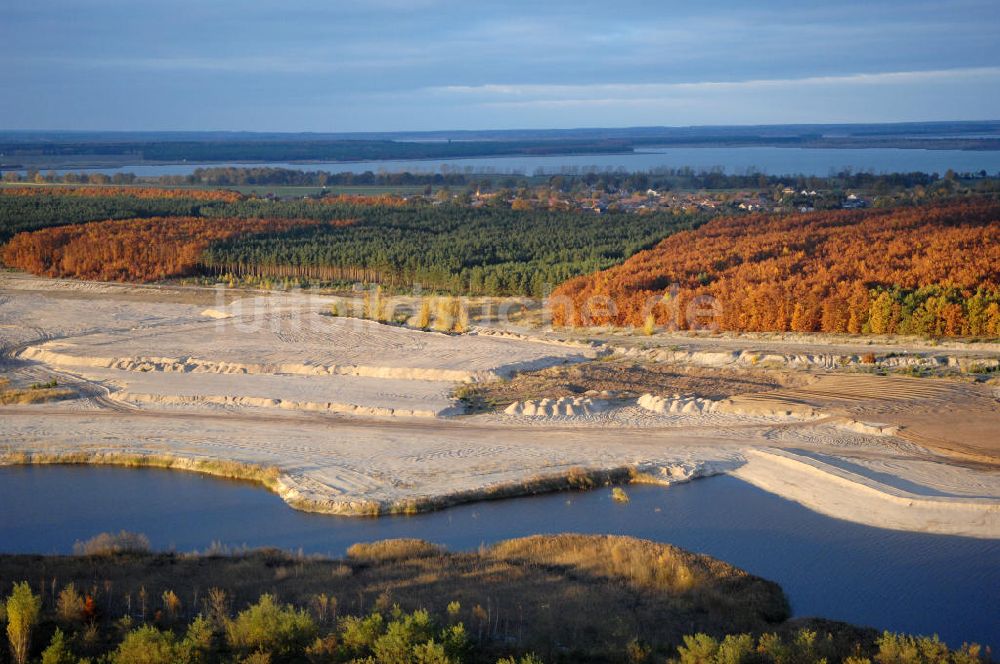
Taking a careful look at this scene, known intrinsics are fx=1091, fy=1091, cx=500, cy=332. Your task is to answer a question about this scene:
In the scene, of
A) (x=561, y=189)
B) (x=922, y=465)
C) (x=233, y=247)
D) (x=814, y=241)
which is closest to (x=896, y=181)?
(x=561, y=189)

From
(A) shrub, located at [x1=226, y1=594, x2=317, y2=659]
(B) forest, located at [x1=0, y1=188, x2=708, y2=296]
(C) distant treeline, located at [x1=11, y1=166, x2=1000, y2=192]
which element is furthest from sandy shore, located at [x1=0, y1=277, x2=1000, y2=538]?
(C) distant treeline, located at [x1=11, y1=166, x2=1000, y2=192]

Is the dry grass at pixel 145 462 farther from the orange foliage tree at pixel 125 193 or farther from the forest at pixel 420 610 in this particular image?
the orange foliage tree at pixel 125 193

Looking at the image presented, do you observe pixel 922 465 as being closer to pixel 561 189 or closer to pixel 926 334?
pixel 926 334

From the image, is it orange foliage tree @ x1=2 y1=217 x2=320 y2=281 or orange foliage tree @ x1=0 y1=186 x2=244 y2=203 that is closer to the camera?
orange foliage tree @ x1=2 y1=217 x2=320 y2=281

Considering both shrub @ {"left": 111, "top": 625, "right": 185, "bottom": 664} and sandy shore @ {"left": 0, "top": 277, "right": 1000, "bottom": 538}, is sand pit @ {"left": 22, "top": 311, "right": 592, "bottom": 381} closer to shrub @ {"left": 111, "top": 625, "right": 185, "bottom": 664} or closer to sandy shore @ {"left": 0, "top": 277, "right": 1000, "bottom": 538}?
sandy shore @ {"left": 0, "top": 277, "right": 1000, "bottom": 538}

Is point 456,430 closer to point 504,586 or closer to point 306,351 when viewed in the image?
point 504,586

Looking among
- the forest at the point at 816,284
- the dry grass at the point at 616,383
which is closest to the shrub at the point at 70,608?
the dry grass at the point at 616,383
